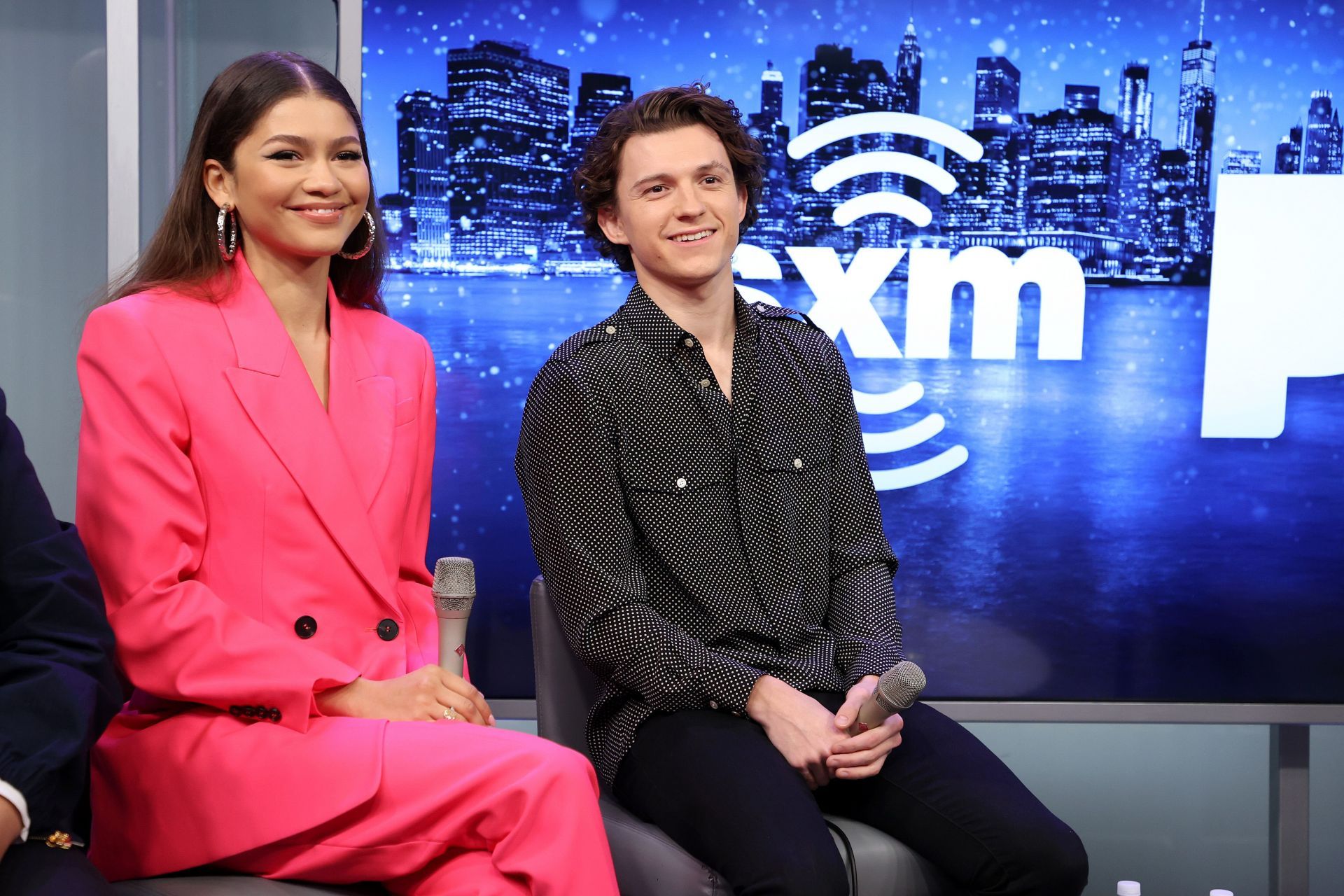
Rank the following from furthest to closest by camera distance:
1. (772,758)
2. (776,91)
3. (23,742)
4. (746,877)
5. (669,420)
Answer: (776,91), (669,420), (772,758), (746,877), (23,742)

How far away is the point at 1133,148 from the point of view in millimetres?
2932

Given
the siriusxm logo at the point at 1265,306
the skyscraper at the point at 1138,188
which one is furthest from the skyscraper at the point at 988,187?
the siriusxm logo at the point at 1265,306

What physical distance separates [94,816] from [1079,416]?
2.22m

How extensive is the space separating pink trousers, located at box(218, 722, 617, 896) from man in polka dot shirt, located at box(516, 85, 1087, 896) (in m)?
0.31

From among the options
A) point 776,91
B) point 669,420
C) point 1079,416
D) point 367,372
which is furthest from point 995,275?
point 367,372

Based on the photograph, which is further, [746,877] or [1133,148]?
[1133,148]

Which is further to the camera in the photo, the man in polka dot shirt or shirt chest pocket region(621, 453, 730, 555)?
shirt chest pocket region(621, 453, 730, 555)

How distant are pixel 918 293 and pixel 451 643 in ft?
5.26

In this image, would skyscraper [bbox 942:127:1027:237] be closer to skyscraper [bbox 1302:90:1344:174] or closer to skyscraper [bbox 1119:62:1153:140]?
skyscraper [bbox 1119:62:1153:140]

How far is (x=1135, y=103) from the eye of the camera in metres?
2.92

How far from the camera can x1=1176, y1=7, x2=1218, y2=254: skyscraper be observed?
2.90 metres


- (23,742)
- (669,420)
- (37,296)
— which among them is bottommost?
(23,742)

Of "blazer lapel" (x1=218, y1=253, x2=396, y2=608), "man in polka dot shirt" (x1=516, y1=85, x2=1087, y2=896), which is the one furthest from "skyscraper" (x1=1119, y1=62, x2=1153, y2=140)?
"blazer lapel" (x1=218, y1=253, x2=396, y2=608)

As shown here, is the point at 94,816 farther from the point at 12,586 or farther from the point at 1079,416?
the point at 1079,416
